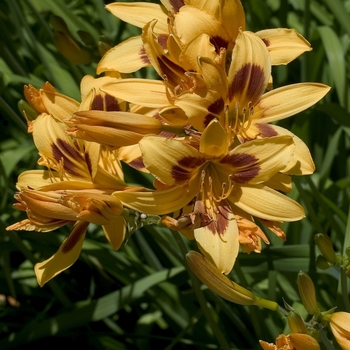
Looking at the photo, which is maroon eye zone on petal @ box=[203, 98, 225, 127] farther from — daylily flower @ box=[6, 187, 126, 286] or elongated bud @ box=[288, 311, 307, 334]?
elongated bud @ box=[288, 311, 307, 334]

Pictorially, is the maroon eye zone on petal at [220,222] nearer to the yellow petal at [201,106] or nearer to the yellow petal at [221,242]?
the yellow petal at [221,242]

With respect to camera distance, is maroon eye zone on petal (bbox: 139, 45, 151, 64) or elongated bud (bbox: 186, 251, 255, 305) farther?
maroon eye zone on petal (bbox: 139, 45, 151, 64)

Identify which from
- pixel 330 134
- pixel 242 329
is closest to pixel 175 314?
pixel 242 329

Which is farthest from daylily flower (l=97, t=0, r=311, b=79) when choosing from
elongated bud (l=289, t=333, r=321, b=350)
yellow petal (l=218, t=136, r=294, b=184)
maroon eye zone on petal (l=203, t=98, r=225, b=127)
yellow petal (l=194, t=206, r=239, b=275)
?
elongated bud (l=289, t=333, r=321, b=350)

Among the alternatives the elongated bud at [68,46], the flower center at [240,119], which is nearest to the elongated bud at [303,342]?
the flower center at [240,119]

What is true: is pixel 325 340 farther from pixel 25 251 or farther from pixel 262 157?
pixel 25 251
